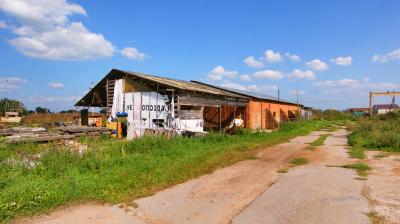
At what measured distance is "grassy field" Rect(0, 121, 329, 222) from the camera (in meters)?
6.00

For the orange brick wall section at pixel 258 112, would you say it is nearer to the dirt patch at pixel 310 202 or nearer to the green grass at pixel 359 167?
the green grass at pixel 359 167

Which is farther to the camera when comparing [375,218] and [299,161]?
[299,161]

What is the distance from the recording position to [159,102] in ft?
56.8

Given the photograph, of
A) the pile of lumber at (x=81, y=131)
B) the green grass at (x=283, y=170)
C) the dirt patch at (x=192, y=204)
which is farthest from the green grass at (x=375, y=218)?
the pile of lumber at (x=81, y=131)

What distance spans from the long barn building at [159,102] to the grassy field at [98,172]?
453 cm

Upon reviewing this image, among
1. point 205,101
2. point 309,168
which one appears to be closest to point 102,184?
point 309,168

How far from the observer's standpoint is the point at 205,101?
19172mm

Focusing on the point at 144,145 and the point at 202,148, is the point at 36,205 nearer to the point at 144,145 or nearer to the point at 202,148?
the point at 144,145

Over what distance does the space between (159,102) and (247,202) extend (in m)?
11.7

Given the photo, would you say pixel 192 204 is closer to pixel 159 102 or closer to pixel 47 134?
pixel 159 102

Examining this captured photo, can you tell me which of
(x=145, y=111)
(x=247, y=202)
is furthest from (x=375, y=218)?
(x=145, y=111)

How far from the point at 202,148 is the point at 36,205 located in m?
7.82

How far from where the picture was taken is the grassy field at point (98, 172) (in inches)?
236

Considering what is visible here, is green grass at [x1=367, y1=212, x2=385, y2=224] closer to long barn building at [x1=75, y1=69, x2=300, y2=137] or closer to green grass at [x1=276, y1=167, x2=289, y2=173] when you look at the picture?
green grass at [x1=276, y1=167, x2=289, y2=173]
